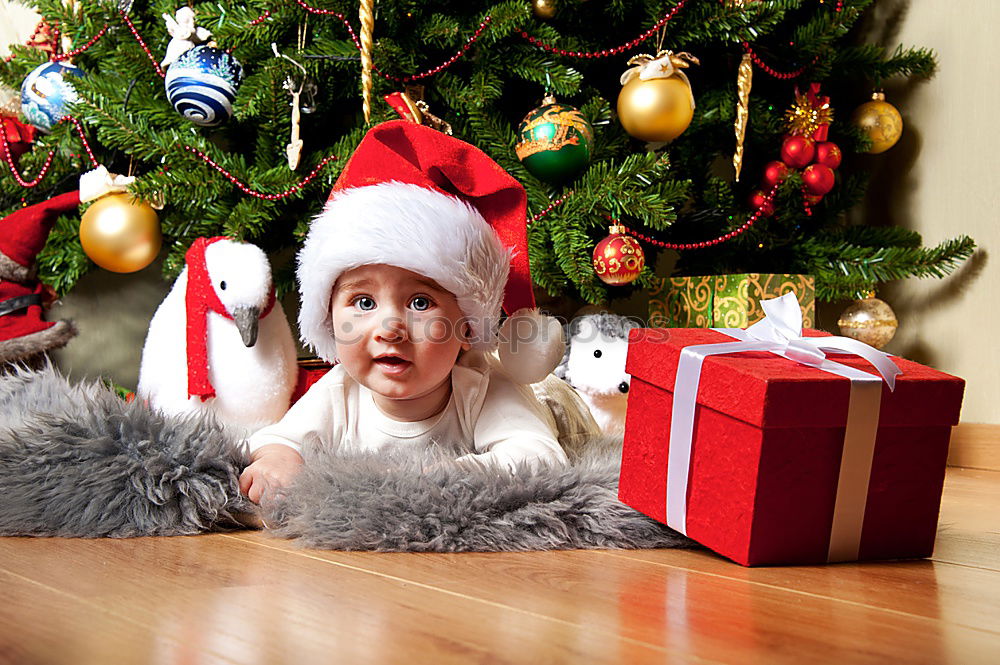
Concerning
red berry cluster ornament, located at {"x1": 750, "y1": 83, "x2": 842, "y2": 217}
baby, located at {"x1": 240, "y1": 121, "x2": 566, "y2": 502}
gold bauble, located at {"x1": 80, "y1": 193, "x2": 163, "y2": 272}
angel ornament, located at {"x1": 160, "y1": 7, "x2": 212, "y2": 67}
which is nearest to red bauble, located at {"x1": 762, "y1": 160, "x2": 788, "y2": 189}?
red berry cluster ornament, located at {"x1": 750, "y1": 83, "x2": 842, "y2": 217}

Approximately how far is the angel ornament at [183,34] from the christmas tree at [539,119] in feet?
0.07

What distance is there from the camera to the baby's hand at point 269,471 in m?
0.99

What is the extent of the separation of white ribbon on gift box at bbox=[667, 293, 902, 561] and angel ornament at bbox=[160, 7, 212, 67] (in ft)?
3.78

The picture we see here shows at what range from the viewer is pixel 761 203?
1735 millimetres

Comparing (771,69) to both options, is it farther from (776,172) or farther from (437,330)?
(437,330)

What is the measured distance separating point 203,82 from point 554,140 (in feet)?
2.06

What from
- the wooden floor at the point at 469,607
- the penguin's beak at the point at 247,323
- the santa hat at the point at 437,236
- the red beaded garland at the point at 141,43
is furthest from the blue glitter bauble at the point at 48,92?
the wooden floor at the point at 469,607

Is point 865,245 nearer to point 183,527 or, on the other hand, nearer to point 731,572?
point 731,572

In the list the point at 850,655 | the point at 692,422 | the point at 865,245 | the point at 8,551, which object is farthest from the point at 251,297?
the point at 865,245

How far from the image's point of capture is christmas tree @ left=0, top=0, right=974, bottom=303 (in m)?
1.51

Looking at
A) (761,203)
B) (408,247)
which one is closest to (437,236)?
(408,247)

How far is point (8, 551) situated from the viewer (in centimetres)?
83

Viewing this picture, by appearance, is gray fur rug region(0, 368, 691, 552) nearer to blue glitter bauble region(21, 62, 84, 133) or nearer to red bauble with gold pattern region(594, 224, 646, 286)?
red bauble with gold pattern region(594, 224, 646, 286)

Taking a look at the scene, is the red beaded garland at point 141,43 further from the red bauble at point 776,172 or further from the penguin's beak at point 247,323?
the red bauble at point 776,172
